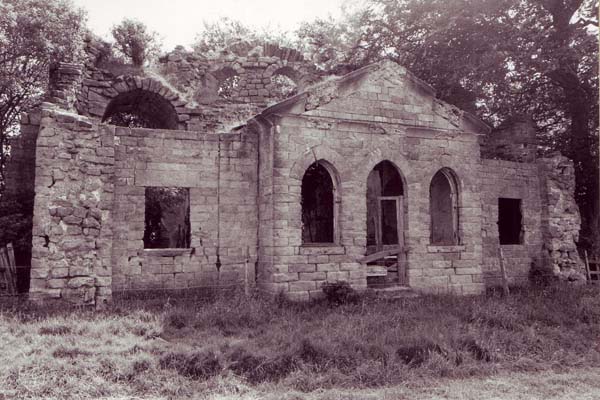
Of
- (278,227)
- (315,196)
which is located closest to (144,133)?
(278,227)

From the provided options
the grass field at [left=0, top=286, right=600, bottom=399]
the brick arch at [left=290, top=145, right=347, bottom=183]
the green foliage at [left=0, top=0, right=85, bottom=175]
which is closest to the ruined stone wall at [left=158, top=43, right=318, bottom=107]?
the green foliage at [left=0, top=0, right=85, bottom=175]

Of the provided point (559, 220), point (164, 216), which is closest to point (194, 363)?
point (559, 220)

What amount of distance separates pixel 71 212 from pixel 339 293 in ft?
18.4

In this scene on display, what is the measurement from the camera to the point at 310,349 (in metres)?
7.37

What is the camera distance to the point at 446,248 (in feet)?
40.6

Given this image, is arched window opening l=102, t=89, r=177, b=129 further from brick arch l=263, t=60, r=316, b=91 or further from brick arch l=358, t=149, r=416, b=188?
brick arch l=358, t=149, r=416, b=188

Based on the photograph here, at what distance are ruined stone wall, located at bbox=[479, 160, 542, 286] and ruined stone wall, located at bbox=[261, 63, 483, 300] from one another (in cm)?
144

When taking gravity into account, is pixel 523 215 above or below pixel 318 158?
below

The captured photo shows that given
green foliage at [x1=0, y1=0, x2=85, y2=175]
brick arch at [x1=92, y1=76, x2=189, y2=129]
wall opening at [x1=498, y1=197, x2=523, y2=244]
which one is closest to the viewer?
brick arch at [x1=92, y1=76, x2=189, y2=129]

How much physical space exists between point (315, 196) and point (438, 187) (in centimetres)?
496

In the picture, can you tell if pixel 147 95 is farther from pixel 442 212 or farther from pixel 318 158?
pixel 442 212

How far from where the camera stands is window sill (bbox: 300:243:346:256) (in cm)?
1102

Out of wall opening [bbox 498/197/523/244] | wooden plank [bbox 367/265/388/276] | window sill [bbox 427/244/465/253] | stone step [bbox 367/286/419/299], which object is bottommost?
stone step [bbox 367/286/419/299]

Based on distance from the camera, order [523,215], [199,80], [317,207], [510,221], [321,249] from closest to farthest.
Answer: [321,249] → [523,215] → [510,221] → [199,80] → [317,207]
